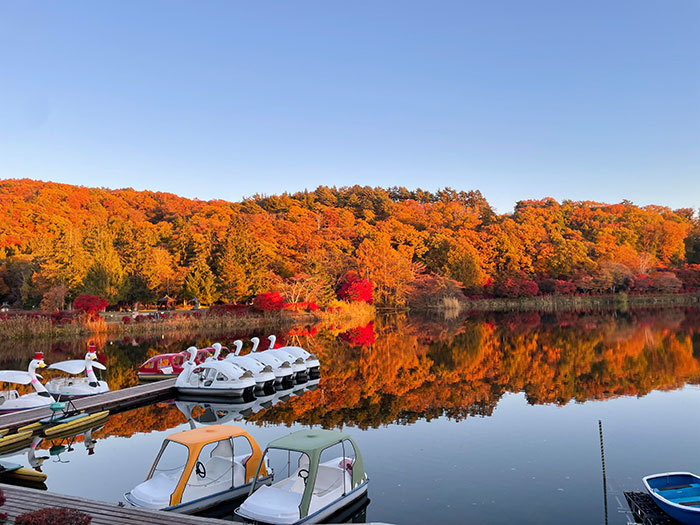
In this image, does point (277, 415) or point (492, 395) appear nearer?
point (277, 415)

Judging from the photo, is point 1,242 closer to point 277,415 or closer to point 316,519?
point 277,415

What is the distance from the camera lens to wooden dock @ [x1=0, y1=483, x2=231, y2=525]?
19.3 ft

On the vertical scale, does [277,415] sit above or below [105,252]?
below

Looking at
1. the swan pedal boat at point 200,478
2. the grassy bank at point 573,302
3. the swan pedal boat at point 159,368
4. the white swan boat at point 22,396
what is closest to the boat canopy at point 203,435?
the swan pedal boat at point 200,478

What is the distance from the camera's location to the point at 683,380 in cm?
1612

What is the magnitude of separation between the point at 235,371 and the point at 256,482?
7892 mm

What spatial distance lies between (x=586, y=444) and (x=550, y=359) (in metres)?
10.2

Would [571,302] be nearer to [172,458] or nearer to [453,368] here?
[453,368]

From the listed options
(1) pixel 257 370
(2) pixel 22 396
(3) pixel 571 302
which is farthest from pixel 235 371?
(3) pixel 571 302

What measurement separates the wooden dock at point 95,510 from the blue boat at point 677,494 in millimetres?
5116

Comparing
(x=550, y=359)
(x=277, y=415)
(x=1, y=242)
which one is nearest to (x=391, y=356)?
(x=550, y=359)

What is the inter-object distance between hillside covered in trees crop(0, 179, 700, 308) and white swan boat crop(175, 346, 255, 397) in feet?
73.3

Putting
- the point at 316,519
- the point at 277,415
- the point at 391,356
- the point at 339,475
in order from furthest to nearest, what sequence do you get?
1. the point at 391,356
2. the point at 277,415
3. the point at 339,475
4. the point at 316,519

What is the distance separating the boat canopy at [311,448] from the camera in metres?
6.38
